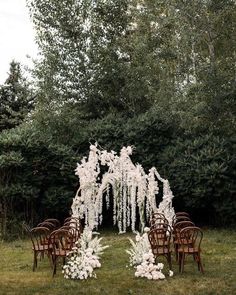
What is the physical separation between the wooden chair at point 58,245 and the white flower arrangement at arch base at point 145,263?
4.48 feet

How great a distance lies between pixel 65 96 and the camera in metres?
17.3

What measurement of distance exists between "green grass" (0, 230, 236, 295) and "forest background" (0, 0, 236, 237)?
3137mm

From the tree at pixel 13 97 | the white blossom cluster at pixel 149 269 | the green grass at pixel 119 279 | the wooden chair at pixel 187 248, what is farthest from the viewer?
the tree at pixel 13 97

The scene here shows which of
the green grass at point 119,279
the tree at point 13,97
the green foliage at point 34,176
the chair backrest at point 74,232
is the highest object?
the tree at point 13,97

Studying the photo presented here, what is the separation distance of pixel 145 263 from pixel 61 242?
1.77 metres

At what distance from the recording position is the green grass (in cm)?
847

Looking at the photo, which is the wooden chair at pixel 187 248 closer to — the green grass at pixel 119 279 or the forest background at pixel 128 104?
the green grass at pixel 119 279

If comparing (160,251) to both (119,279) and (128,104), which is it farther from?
(128,104)

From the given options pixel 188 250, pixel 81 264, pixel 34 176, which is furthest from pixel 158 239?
pixel 34 176

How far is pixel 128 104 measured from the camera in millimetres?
17812

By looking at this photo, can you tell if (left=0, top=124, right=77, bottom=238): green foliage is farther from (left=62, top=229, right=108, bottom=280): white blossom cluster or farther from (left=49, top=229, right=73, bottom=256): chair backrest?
(left=62, top=229, right=108, bottom=280): white blossom cluster

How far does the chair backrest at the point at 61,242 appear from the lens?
948cm

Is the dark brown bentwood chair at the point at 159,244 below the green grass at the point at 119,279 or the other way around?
the other way around

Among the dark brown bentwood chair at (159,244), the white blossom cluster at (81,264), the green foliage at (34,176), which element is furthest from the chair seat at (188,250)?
the green foliage at (34,176)
